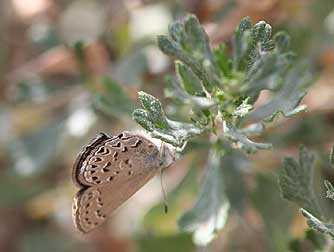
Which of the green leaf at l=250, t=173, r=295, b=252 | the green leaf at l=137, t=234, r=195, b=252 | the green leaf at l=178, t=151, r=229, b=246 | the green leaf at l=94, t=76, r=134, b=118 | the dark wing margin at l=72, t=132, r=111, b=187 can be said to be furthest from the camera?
the green leaf at l=137, t=234, r=195, b=252

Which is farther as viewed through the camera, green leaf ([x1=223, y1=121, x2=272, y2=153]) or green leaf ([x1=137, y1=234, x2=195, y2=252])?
green leaf ([x1=137, y1=234, x2=195, y2=252])

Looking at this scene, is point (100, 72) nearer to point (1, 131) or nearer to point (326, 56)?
point (1, 131)

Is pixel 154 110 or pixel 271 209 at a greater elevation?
pixel 154 110

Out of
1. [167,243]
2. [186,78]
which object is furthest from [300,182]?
[167,243]

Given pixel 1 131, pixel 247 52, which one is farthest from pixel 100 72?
pixel 247 52

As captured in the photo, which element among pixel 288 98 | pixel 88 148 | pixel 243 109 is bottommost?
pixel 288 98

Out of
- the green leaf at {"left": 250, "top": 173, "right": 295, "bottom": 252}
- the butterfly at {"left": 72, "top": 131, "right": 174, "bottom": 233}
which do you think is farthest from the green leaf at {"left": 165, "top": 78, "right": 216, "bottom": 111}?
the green leaf at {"left": 250, "top": 173, "right": 295, "bottom": 252}

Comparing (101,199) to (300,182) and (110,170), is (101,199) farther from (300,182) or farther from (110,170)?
(300,182)

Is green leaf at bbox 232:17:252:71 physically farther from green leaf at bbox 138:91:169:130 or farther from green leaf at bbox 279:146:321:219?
green leaf at bbox 279:146:321:219
